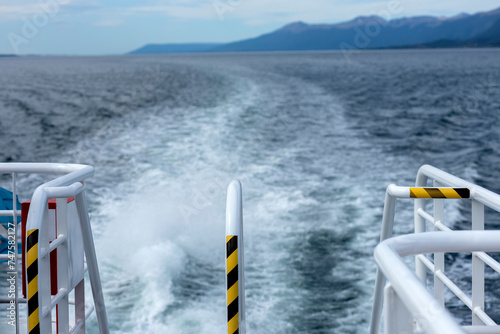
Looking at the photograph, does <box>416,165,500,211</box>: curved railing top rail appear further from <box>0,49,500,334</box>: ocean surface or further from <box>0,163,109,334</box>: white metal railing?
<box>0,49,500,334</box>: ocean surface

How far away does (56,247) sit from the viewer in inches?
78.0

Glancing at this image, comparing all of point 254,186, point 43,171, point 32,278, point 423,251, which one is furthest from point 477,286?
point 254,186

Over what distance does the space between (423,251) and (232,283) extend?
2.25 feet

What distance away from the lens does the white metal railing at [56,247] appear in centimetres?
165

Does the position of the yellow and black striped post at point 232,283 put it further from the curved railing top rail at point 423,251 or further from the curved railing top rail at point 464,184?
the curved railing top rail at point 464,184

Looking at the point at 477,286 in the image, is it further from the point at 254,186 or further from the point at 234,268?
the point at 254,186

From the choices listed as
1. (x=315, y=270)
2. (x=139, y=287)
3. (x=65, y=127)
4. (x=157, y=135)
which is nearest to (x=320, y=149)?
(x=157, y=135)

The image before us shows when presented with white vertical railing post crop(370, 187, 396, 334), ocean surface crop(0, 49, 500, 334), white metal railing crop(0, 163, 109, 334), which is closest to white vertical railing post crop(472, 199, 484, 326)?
white vertical railing post crop(370, 187, 396, 334)

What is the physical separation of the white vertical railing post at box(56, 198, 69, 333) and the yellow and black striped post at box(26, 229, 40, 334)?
0.34m

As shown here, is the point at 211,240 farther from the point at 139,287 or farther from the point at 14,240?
the point at 14,240

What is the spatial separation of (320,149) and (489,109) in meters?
11.6

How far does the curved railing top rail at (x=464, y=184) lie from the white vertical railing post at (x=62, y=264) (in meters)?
1.50

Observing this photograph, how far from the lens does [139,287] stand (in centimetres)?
464

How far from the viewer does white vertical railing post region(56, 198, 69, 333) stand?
79.2 inches
